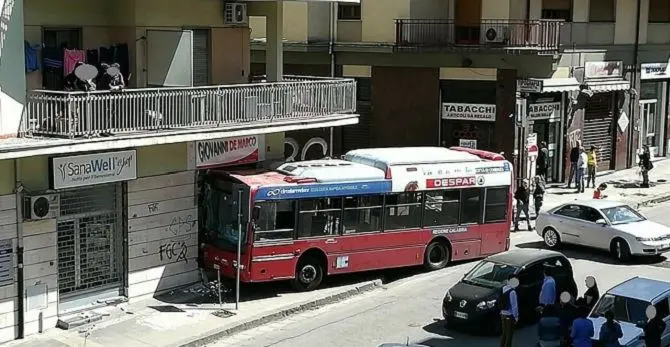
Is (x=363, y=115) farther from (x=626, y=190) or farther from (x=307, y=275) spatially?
(x=307, y=275)

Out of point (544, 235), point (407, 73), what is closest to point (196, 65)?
point (544, 235)

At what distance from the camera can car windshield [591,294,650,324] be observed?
16.0m

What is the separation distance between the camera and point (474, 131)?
1316 inches

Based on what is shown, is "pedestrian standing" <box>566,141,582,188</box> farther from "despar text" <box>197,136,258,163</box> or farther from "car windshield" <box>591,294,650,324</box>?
"car windshield" <box>591,294,650,324</box>

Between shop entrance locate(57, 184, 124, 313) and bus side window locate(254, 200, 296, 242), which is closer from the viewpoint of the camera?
shop entrance locate(57, 184, 124, 313)

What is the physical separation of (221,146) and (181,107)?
2111 mm

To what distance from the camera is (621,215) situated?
24.5 metres

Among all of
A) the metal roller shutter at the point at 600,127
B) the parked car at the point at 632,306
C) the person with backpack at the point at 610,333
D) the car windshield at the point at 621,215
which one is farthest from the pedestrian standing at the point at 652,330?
the metal roller shutter at the point at 600,127

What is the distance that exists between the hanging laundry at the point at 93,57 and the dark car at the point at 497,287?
8.88 meters

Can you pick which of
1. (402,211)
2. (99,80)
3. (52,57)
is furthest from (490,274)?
(52,57)

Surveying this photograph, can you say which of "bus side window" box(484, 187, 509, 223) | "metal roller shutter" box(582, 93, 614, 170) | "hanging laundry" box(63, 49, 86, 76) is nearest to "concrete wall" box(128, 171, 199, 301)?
"hanging laundry" box(63, 49, 86, 76)

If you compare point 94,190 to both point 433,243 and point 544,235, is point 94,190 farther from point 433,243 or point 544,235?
point 544,235

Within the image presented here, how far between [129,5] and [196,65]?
8.69 feet

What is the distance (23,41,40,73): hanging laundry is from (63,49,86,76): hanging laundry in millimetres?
572
